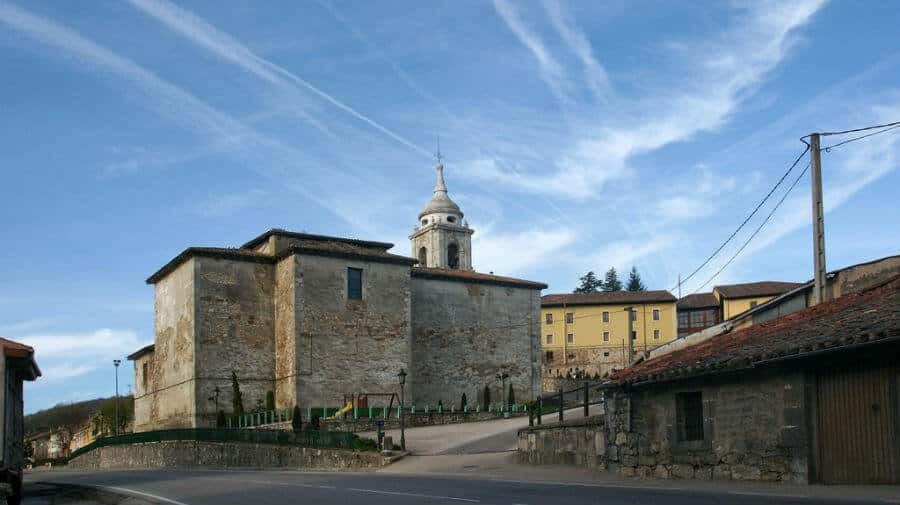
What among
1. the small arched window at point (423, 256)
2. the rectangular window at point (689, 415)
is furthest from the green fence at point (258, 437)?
the small arched window at point (423, 256)

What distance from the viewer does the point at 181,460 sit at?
41094mm

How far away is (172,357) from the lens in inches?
2020

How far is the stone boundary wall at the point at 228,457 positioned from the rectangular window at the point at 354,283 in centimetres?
1265

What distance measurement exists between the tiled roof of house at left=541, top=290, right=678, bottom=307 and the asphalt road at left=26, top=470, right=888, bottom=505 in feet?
241

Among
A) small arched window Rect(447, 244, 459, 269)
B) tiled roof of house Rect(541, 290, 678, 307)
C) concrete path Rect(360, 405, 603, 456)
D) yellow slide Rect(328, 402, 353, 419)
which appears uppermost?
small arched window Rect(447, 244, 459, 269)

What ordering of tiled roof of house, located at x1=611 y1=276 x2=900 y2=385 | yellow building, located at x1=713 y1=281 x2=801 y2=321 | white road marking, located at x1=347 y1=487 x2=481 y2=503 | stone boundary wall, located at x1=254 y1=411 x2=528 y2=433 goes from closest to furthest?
white road marking, located at x1=347 y1=487 x2=481 y2=503
tiled roof of house, located at x1=611 y1=276 x2=900 y2=385
stone boundary wall, located at x1=254 y1=411 x2=528 y2=433
yellow building, located at x1=713 y1=281 x2=801 y2=321

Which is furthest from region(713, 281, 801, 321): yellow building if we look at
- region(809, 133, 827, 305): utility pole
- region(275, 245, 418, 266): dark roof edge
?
region(809, 133, 827, 305): utility pole

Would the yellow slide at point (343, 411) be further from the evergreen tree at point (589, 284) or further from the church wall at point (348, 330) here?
the evergreen tree at point (589, 284)

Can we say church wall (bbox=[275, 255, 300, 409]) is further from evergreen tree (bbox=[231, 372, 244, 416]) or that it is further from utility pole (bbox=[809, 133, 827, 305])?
utility pole (bbox=[809, 133, 827, 305])

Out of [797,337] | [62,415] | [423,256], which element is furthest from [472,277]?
[62,415]

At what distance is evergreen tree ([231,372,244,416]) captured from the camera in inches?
1873

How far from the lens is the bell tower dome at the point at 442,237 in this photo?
81.4 m

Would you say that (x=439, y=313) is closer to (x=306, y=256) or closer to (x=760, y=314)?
(x=306, y=256)

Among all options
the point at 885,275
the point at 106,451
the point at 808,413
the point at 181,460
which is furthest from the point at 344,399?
the point at 808,413
